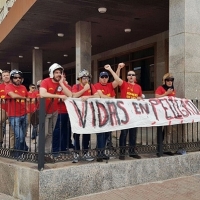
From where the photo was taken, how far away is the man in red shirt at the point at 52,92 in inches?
194

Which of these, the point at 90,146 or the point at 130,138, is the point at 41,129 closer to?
the point at 90,146

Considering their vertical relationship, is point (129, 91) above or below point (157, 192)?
above

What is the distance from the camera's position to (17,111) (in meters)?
5.35

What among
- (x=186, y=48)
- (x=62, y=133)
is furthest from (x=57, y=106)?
(x=186, y=48)

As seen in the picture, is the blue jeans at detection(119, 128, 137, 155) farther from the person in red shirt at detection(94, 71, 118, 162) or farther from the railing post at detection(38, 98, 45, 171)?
the railing post at detection(38, 98, 45, 171)

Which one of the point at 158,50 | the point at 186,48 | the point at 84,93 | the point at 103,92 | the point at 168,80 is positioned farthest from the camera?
the point at 158,50

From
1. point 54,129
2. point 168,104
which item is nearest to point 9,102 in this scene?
point 54,129

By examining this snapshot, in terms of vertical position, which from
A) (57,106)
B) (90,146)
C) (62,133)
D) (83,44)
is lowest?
(90,146)

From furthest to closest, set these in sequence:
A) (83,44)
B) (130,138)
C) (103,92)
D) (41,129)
Result: 1. (83,44)
2. (103,92)
3. (130,138)
4. (41,129)

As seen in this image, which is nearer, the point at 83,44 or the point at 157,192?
the point at 157,192

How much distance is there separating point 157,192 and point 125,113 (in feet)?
4.70

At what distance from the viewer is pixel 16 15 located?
39.5 ft

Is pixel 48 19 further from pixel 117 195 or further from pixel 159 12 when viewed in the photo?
pixel 117 195

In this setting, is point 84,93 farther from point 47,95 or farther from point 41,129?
point 41,129
